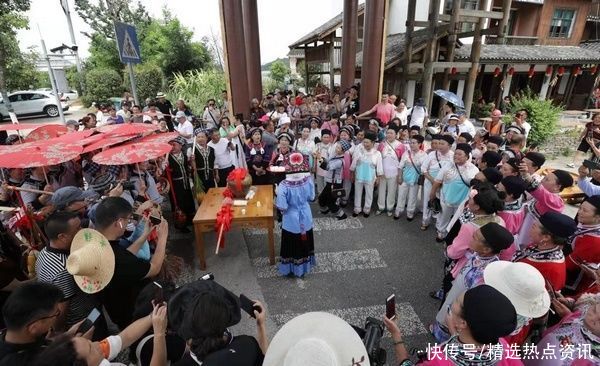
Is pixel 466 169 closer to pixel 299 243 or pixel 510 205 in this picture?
pixel 510 205

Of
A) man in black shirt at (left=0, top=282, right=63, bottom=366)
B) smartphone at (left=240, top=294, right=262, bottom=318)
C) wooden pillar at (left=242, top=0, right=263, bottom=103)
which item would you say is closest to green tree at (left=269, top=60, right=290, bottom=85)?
wooden pillar at (left=242, top=0, right=263, bottom=103)

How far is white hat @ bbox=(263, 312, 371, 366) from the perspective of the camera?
135cm

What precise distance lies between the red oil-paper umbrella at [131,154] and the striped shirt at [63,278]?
132 cm

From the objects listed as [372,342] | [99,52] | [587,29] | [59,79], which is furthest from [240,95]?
[59,79]

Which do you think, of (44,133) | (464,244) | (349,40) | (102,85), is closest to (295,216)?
(464,244)

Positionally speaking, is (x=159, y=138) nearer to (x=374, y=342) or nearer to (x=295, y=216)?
(x=295, y=216)

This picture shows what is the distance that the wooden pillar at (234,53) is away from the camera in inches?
302

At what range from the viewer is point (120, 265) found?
2.51 meters

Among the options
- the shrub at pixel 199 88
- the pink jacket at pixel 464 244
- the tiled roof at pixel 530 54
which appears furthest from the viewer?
the shrub at pixel 199 88

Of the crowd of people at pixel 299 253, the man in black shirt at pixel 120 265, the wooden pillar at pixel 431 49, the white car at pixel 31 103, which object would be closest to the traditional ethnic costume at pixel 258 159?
the crowd of people at pixel 299 253

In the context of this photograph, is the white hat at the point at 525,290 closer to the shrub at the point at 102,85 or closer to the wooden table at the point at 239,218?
the wooden table at the point at 239,218

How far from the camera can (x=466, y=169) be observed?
4.71 metres

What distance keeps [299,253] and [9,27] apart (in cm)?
1874

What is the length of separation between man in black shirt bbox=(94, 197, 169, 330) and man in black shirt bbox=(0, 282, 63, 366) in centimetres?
70
